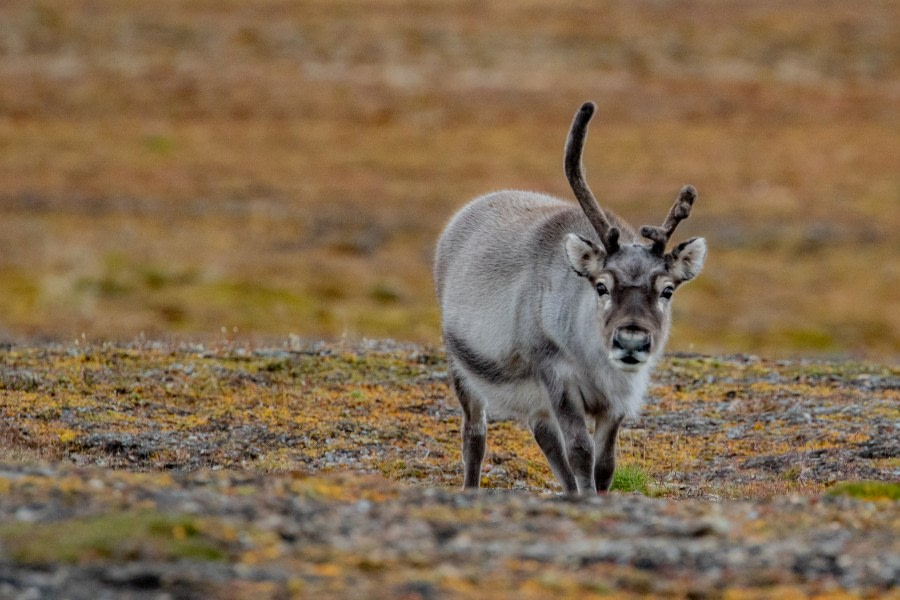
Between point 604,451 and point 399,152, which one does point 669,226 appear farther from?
point 399,152

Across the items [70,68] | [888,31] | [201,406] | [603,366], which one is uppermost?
[888,31]

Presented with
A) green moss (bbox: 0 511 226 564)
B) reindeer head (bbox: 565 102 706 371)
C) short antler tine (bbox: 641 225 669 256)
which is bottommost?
green moss (bbox: 0 511 226 564)

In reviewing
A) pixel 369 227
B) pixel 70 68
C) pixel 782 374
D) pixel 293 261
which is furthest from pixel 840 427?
pixel 70 68

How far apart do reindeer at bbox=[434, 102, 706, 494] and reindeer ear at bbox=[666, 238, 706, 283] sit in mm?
12

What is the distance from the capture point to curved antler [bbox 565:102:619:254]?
1264cm

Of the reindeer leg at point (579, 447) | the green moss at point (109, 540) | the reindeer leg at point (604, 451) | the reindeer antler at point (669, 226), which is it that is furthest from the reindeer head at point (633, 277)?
the green moss at point (109, 540)

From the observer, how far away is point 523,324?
13523 mm

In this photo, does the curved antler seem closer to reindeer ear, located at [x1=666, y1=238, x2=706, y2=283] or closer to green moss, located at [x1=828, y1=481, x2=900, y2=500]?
reindeer ear, located at [x1=666, y1=238, x2=706, y2=283]

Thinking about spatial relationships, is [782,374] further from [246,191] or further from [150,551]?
[246,191]

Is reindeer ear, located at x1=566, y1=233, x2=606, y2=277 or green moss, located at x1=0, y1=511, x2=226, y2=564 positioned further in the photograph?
reindeer ear, located at x1=566, y1=233, x2=606, y2=277

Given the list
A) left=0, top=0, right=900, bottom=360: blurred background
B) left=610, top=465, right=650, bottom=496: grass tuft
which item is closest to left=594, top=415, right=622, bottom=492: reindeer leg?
left=610, top=465, right=650, bottom=496: grass tuft

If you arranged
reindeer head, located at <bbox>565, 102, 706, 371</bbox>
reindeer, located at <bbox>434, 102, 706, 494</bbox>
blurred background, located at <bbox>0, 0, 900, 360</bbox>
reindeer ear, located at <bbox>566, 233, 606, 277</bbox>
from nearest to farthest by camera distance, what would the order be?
reindeer head, located at <bbox>565, 102, 706, 371</bbox>
reindeer, located at <bbox>434, 102, 706, 494</bbox>
reindeer ear, located at <bbox>566, 233, 606, 277</bbox>
blurred background, located at <bbox>0, 0, 900, 360</bbox>

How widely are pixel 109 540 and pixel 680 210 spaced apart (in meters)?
6.78

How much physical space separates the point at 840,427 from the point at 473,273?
5272 mm
